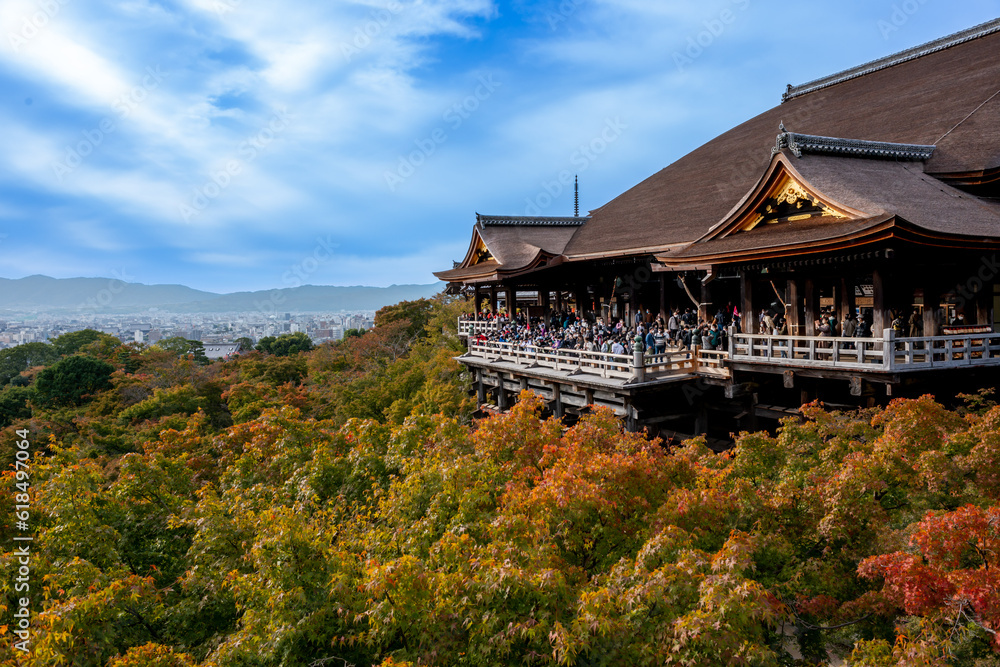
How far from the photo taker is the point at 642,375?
13883mm

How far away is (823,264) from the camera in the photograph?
40.3 feet

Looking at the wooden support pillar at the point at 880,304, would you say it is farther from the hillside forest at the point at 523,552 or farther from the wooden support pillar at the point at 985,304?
the wooden support pillar at the point at 985,304

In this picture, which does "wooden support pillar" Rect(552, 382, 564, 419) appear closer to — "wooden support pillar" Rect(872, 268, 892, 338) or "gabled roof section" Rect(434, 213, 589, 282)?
"gabled roof section" Rect(434, 213, 589, 282)

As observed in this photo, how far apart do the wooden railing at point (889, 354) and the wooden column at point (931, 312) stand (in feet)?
1.02

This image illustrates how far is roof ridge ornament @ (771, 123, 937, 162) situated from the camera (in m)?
13.1

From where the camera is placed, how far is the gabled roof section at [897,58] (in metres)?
20.0

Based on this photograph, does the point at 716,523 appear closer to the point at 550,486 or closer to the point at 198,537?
the point at 550,486

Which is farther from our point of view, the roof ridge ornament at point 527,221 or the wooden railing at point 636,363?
the roof ridge ornament at point 527,221

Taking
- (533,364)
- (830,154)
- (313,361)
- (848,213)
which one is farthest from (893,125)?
→ (313,361)

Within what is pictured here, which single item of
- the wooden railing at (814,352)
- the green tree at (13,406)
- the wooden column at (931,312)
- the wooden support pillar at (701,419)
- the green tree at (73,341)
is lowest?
the green tree at (13,406)

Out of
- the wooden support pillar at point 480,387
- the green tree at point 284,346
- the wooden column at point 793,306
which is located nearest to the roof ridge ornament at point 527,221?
the wooden support pillar at point 480,387

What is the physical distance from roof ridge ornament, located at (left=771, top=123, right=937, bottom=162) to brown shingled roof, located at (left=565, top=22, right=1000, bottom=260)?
328 mm

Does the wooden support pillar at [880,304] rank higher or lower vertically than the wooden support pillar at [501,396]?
higher

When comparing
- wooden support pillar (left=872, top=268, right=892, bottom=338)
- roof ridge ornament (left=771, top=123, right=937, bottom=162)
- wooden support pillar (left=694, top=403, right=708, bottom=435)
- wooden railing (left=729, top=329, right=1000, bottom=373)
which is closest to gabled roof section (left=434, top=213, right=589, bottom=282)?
wooden support pillar (left=694, top=403, right=708, bottom=435)
